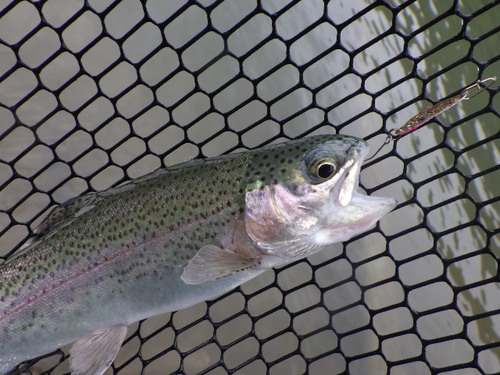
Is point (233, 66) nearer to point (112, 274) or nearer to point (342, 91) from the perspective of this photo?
point (342, 91)

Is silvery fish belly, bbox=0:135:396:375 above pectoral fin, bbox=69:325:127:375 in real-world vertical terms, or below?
above

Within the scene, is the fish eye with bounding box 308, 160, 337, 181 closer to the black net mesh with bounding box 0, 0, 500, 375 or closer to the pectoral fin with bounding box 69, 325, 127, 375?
the pectoral fin with bounding box 69, 325, 127, 375

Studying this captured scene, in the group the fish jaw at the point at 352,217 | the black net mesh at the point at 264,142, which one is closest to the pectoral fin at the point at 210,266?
the fish jaw at the point at 352,217

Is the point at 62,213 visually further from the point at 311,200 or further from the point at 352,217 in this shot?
the point at 352,217

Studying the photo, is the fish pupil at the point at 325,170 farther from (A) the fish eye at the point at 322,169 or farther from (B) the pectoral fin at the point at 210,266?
(B) the pectoral fin at the point at 210,266

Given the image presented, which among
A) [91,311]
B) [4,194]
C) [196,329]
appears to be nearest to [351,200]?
[91,311]

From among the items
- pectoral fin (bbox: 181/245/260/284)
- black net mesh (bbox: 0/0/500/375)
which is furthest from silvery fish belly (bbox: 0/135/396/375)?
black net mesh (bbox: 0/0/500/375)

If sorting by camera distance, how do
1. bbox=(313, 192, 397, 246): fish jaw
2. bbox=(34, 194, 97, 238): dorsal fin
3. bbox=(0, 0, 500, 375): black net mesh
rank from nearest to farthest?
bbox=(313, 192, 397, 246): fish jaw < bbox=(34, 194, 97, 238): dorsal fin < bbox=(0, 0, 500, 375): black net mesh

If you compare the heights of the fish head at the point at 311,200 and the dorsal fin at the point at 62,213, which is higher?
the dorsal fin at the point at 62,213

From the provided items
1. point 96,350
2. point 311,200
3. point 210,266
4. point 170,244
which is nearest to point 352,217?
point 311,200
